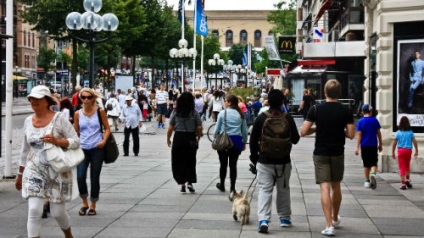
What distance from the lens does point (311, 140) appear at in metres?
30.5

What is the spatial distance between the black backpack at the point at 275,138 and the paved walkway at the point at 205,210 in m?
0.95

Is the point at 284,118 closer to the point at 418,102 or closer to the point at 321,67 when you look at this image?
the point at 418,102

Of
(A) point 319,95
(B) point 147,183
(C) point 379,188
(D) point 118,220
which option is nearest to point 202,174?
(B) point 147,183

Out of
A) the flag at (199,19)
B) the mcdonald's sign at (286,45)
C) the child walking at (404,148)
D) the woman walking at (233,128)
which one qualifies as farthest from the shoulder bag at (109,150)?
the mcdonald's sign at (286,45)

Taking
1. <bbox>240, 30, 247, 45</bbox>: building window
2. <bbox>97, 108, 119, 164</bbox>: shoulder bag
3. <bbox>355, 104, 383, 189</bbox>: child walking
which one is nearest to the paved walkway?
<bbox>355, 104, 383, 189</bbox>: child walking

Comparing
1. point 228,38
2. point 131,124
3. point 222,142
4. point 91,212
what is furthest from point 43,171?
point 228,38

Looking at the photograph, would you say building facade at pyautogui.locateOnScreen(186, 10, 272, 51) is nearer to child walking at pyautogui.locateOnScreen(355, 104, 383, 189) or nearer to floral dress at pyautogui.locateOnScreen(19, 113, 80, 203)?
child walking at pyautogui.locateOnScreen(355, 104, 383, 189)

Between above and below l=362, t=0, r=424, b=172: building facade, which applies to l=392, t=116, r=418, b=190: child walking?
below

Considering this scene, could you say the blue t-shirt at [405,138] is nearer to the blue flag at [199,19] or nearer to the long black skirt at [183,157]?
the long black skirt at [183,157]

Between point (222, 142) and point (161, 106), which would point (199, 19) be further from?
point (222, 142)

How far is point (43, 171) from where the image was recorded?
7.95 m

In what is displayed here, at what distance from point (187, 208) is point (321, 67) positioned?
39587 millimetres

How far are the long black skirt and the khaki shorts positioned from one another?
4336mm

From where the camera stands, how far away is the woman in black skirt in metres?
13.8
